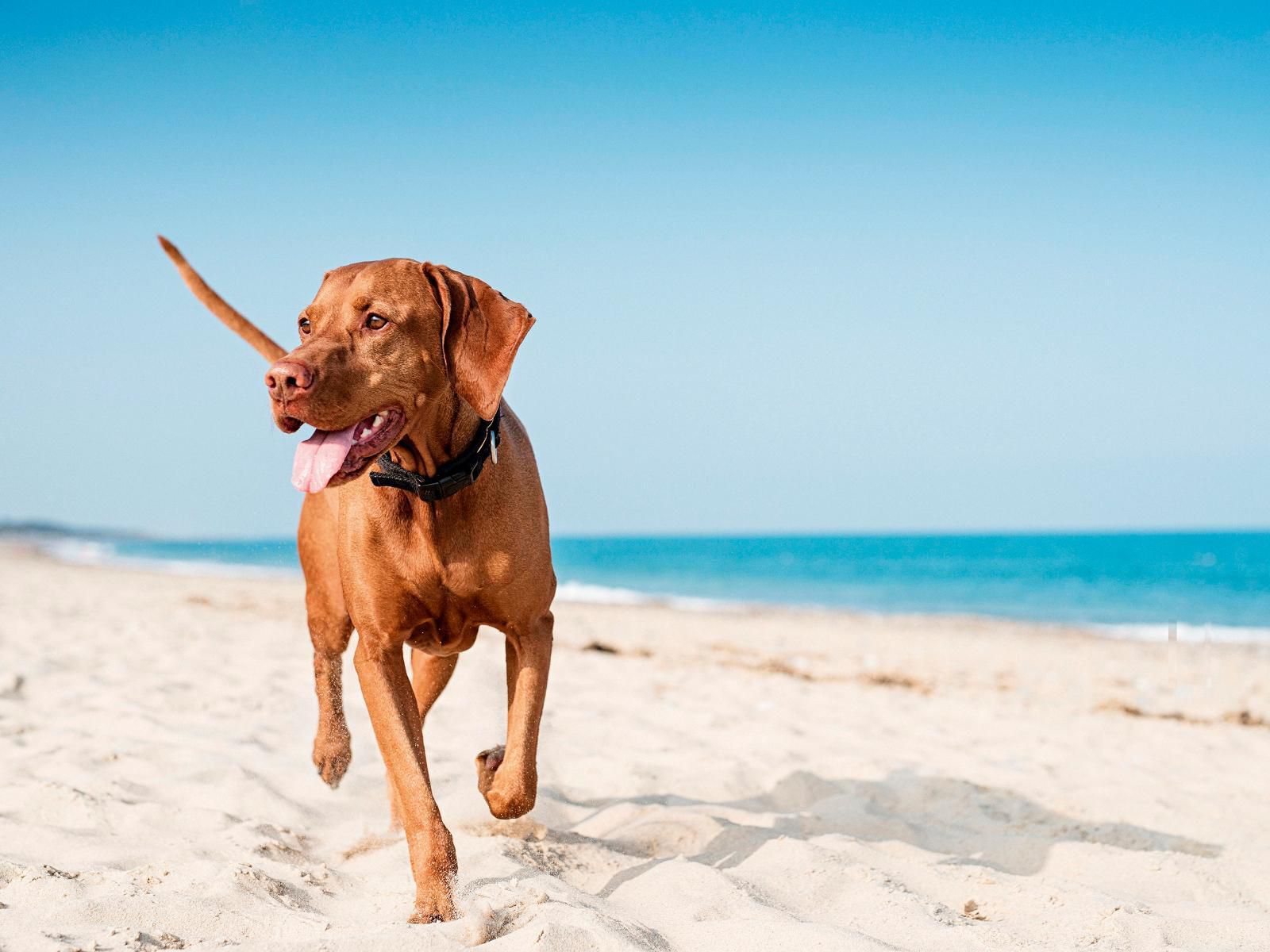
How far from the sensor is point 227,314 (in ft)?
15.6

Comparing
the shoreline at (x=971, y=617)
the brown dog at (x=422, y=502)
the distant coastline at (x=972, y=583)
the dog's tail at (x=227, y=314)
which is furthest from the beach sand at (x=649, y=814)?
the distant coastline at (x=972, y=583)

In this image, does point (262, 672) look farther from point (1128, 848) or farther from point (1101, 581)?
point (1101, 581)

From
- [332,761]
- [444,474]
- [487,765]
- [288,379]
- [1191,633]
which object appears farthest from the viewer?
[1191,633]

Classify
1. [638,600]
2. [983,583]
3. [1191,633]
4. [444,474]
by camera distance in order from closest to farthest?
[444,474], [1191,633], [638,600], [983,583]

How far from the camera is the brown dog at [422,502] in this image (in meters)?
2.86

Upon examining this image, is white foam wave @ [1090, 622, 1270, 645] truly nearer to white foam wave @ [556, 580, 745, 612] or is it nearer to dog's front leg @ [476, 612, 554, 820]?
white foam wave @ [556, 580, 745, 612]

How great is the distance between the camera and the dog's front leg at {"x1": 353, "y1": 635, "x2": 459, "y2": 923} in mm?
2973

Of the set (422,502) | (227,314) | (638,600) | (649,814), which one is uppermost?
(227,314)

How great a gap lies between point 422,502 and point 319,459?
1.57 ft

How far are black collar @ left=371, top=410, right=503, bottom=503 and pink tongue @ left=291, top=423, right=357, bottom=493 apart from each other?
1.06ft

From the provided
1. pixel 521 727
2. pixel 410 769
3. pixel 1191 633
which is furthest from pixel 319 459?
pixel 1191 633

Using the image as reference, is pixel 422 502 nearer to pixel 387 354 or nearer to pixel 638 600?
pixel 387 354

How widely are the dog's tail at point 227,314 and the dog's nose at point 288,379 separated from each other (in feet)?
6.76

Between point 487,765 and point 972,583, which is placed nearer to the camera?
point 487,765
